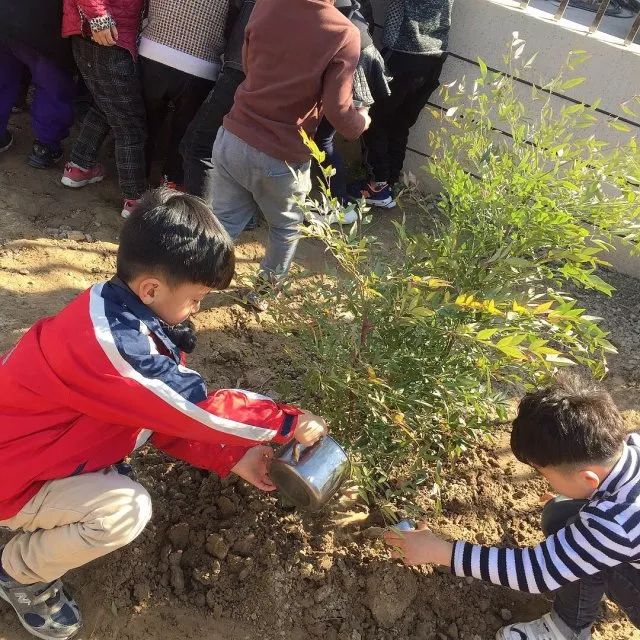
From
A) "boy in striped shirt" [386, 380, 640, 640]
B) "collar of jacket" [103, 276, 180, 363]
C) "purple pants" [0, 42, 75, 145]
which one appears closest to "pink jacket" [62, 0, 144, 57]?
"purple pants" [0, 42, 75, 145]

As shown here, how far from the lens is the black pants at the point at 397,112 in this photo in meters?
3.90

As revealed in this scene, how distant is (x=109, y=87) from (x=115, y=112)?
0.44 ft

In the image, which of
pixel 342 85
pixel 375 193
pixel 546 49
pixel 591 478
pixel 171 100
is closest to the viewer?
pixel 591 478

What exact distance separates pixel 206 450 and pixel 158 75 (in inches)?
86.2

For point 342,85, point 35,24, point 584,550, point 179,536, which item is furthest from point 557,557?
point 35,24

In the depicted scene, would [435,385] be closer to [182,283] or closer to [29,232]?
[182,283]

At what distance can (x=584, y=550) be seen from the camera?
1.90m

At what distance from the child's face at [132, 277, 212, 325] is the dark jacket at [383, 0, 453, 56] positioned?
2595 millimetres

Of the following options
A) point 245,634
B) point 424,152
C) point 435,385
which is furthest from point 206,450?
point 424,152

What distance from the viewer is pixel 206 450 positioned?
2.08 meters

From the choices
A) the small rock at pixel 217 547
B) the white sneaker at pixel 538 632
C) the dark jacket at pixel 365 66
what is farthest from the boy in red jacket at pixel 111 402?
the dark jacket at pixel 365 66

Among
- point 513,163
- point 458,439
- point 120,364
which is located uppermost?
point 513,163

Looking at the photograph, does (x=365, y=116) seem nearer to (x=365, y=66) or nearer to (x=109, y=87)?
(x=365, y=66)

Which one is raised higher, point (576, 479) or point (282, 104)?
point (282, 104)
